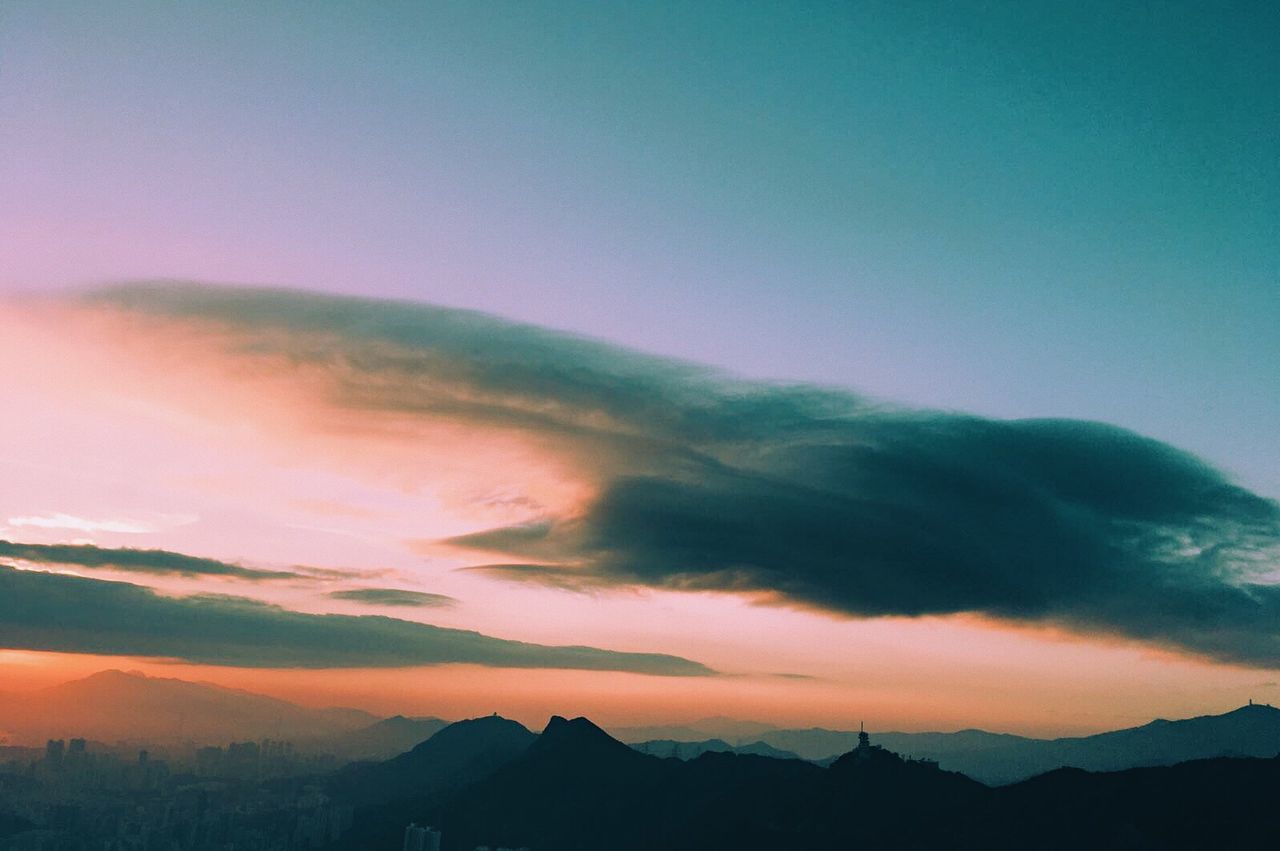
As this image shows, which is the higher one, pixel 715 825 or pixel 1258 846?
pixel 1258 846

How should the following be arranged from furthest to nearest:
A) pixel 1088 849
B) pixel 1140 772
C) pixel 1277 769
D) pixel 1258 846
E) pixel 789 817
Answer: pixel 789 817
pixel 1140 772
pixel 1277 769
pixel 1088 849
pixel 1258 846

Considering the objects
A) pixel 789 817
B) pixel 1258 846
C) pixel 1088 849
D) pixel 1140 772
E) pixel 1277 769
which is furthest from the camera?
pixel 789 817

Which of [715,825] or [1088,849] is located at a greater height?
[1088,849]

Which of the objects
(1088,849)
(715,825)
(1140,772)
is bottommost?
(715,825)

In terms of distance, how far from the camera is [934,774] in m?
198

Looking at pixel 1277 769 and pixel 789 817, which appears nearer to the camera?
pixel 1277 769

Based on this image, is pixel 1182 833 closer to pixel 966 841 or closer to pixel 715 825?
pixel 966 841

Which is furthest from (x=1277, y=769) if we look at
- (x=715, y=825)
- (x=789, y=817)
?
(x=715, y=825)

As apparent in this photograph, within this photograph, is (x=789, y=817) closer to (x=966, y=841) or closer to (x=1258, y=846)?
(x=966, y=841)

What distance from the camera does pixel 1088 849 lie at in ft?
470

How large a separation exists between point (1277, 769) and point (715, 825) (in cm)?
11335

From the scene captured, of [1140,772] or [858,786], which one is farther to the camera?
[858,786]

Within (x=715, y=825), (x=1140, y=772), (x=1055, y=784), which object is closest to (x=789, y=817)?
(x=715, y=825)

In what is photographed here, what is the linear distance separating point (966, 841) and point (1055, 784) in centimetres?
2241
